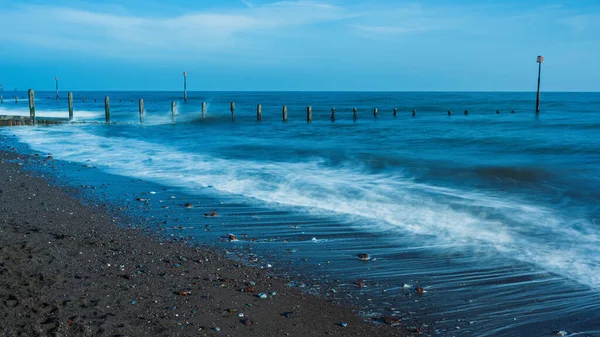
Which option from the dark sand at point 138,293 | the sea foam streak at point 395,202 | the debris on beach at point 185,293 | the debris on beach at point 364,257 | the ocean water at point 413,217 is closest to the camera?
the dark sand at point 138,293

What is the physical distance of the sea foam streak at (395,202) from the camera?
25.1ft

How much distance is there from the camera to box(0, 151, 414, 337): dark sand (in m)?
4.55

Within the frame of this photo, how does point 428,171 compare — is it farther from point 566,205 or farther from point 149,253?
point 149,253

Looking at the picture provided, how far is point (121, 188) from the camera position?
38.8 feet

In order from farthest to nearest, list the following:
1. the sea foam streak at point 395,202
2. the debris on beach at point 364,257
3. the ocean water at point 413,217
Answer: the sea foam streak at point 395,202
the debris on beach at point 364,257
the ocean water at point 413,217

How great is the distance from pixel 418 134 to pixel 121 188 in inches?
902

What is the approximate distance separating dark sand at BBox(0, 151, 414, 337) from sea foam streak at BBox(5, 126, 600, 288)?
3.24m

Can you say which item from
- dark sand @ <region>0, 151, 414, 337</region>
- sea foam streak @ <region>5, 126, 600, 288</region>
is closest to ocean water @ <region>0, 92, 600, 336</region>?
sea foam streak @ <region>5, 126, 600, 288</region>

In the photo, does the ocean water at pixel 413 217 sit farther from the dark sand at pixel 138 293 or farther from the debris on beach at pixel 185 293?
the debris on beach at pixel 185 293

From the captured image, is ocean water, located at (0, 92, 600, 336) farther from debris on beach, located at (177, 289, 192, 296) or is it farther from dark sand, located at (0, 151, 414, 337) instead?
debris on beach, located at (177, 289, 192, 296)

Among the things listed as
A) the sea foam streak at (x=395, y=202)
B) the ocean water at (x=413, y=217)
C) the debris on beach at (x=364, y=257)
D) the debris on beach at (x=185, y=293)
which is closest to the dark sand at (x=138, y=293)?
the debris on beach at (x=185, y=293)

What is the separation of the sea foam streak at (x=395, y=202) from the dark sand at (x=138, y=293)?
324 cm

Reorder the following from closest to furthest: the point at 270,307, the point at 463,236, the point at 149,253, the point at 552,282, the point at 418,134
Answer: the point at 270,307 → the point at 552,282 → the point at 149,253 → the point at 463,236 → the point at 418,134

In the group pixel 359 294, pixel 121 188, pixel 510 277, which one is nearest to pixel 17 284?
pixel 359 294
